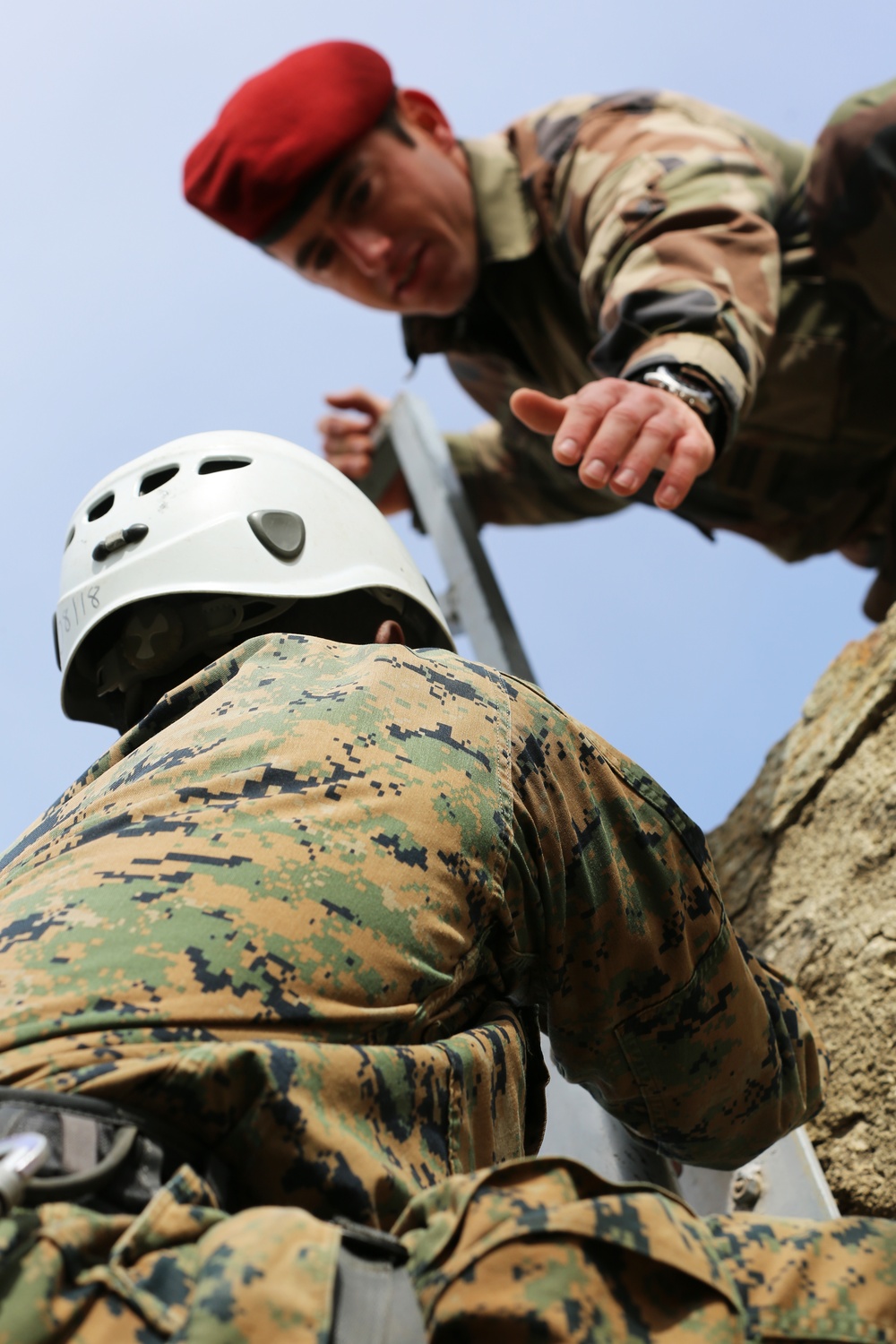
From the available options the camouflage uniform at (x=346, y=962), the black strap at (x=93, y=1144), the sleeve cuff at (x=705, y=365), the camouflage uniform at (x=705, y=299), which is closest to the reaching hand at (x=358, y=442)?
the camouflage uniform at (x=705, y=299)

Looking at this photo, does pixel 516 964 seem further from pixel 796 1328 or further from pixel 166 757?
pixel 796 1328

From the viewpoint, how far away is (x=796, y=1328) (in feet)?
2.49

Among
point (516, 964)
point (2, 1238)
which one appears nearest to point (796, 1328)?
point (2, 1238)

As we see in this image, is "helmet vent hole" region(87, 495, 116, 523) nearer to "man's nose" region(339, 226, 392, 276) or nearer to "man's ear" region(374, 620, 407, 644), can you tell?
"man's ear" region(374, 620, 407, 644)

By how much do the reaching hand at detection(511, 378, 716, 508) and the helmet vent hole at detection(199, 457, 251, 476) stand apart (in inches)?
17.2

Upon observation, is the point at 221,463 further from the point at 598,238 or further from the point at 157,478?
the point at 598,238

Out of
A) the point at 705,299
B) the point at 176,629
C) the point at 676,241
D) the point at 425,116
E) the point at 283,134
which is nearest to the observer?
the point at 176,629

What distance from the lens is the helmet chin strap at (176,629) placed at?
1781 millimetres

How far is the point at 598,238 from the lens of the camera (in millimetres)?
2896

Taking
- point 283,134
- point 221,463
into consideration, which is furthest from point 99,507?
point 283,134

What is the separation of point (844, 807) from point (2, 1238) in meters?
1.82

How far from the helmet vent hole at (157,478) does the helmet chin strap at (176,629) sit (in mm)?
283

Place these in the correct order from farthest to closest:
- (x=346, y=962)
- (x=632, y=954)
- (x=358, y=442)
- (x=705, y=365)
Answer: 1. (x=358, y=442)
2. (x=705, y=365)
3. (x=632, y=954)
4. (x=346, y=962)

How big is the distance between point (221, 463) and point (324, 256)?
1.74 m
